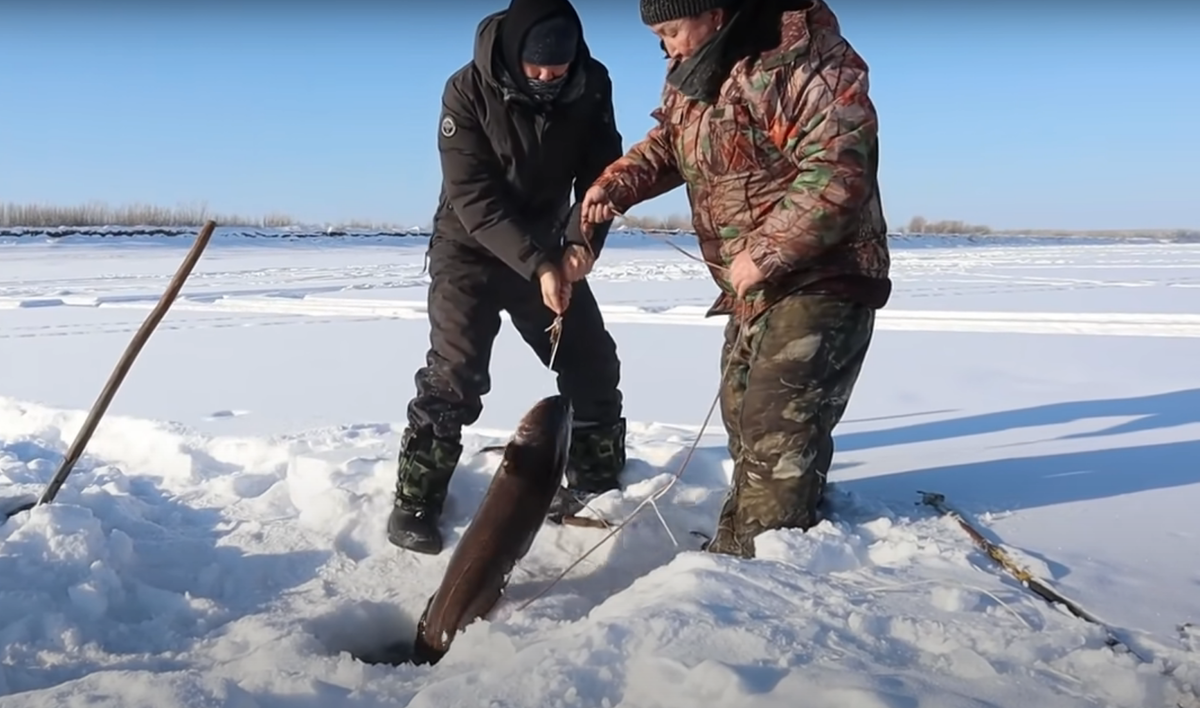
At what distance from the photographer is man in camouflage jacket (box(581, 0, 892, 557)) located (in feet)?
8.03

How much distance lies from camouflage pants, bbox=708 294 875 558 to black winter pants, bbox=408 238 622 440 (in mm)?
828

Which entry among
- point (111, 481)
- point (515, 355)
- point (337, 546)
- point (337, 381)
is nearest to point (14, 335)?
point (337, 381)

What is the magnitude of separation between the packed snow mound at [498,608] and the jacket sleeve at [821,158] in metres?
0.79

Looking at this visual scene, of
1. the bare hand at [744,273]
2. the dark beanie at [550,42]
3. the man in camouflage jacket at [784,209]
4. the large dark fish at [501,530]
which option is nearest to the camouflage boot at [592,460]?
the large dark fish at [501,530]

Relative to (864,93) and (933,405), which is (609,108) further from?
(933,405)

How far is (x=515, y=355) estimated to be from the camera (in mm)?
7023

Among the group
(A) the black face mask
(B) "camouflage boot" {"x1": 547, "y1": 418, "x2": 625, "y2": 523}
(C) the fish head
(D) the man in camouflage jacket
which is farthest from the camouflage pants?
(A) the black face mask

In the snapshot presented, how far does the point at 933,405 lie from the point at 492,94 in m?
3.04

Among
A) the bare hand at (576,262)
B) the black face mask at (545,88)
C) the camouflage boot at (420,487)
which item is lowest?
the camouflage boot at (420,487)

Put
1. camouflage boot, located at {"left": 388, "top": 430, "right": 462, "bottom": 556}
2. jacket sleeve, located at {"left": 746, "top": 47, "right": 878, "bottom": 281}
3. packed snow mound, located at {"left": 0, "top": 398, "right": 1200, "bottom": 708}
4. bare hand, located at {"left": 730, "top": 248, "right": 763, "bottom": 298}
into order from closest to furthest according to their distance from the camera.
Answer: packed snow mound, located at {"left": 0, "top": 398, "right": 1200, "bottom": 708} → jacket sleeve, located at {"left": 746, "top": 47, "right": 878, "bottom": 281} → bare hand, located at {"left": 730, "top": 248, "right": 763, "bottom": 298} → camouflage boot, located at {"left": 388, "top": 430, "right": 462, "bottom": 556}

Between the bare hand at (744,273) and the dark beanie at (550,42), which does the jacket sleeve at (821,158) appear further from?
the dark beanie at (550,42)

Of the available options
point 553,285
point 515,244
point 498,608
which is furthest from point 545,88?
point 498,608

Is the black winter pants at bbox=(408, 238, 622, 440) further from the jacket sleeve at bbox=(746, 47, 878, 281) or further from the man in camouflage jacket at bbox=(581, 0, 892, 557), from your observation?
the jacket sleeve at bbox=(746, 47, 878, 281)

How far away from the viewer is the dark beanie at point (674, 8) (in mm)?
2615
